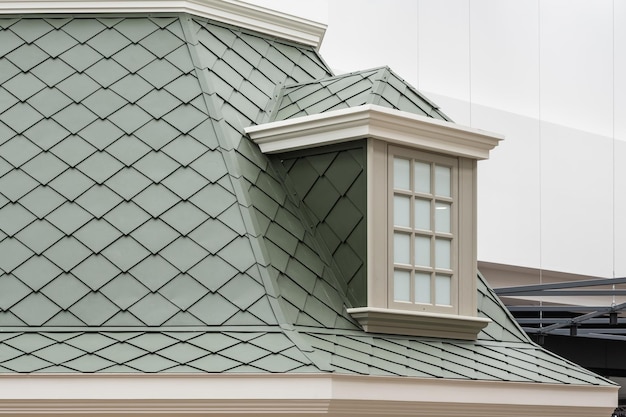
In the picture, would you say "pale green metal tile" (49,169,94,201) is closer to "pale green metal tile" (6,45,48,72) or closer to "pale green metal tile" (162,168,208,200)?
"pale green metal tile" (162,168,208,200)

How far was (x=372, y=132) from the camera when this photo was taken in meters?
9.41

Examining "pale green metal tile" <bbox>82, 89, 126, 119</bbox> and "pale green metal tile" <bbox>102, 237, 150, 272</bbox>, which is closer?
"pale green metal tile" <bbox>102, 237, 150, 272</bbox>

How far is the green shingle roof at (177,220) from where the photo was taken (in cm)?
873

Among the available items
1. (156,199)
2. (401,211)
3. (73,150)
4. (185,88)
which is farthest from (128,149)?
(401,211)

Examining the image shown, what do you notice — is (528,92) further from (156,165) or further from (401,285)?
(156,165)

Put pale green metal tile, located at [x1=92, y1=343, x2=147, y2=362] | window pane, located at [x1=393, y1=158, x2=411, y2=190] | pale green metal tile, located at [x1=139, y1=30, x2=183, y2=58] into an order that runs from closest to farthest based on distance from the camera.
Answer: pale green metal tile, located at [x1=92, y1=343, x2=147, y2=362]
window pane, located at [x1=393, y1=158, x2=411, y2=190]
pale green metal tile, located at [x1=139, y1=30, x2=183, y2=58]

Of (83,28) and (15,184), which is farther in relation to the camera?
(83,28)

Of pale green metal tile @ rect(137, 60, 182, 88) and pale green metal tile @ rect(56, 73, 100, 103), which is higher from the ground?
pale green metal tile @ rect(137, 60, 182, 88)

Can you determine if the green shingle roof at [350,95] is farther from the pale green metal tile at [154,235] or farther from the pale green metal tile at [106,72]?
the pale green metal tile at [154,235]

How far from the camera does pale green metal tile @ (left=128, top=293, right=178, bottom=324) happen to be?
Result: 8852 mm

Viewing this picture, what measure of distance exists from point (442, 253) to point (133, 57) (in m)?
2.94

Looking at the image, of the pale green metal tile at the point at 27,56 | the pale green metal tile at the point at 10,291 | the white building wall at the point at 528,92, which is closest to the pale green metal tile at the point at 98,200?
the pale green metal tile at the point at 10,291

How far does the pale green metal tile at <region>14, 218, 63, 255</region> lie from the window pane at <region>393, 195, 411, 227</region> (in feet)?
8.03

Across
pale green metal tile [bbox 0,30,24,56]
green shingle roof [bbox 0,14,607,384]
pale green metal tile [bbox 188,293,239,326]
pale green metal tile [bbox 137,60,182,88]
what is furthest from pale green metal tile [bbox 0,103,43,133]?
pale green metal tile [bbox 188,293,239,326]
